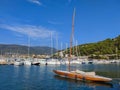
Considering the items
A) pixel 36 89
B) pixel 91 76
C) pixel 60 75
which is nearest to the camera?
pixel 36 89

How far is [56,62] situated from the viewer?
11525cm

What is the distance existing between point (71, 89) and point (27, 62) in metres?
75.3

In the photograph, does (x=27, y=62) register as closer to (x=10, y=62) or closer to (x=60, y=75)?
(x=10, y=62)

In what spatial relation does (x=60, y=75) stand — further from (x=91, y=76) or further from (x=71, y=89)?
(x=71, y=89)

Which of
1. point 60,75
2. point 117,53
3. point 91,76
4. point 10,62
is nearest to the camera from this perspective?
point 91,76

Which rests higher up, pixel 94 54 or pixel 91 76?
pixel 94 54

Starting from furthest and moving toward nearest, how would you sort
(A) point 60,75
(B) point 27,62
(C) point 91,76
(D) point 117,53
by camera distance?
(D) point 117,53, (B) point 27,62, (A) point 60,75, (C) point 91,76

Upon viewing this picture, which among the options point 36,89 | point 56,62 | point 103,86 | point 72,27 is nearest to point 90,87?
point 103,86

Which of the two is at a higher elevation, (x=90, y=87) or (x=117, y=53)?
(x=117, y=53)

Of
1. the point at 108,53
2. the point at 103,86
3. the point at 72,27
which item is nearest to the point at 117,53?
the point at 108,53

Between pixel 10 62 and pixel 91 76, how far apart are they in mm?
81278

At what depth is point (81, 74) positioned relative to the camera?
2015 inches

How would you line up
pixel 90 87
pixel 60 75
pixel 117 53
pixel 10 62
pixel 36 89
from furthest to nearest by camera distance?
pixel 117 53, pixel 10 62, pixel 60 75, pixel 90 87, pixel 36 89

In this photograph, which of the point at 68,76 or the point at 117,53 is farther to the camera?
the point at 117,53
